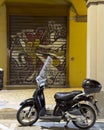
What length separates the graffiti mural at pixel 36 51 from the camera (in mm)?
17344

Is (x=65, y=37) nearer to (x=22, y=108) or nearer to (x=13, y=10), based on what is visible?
(x=13, y=10)

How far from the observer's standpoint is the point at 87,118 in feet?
31.0

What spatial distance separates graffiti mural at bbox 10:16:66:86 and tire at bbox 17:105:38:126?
7548mm

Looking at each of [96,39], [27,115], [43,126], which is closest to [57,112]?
[43,126]

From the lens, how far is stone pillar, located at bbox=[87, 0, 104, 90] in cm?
1049

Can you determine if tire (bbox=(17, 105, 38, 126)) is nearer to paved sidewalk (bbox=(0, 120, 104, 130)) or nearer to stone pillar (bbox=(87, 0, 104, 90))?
paved sidewalk (bbox=(0, 120, 104, 130))

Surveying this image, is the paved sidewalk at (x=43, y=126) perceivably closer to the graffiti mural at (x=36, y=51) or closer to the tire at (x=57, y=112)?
the tire at (x=57, y=112)

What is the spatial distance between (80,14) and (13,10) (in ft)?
9.21

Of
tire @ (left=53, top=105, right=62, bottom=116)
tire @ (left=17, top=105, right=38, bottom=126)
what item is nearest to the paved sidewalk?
tire @ (left=17, top=105, right=38, bottom=126)

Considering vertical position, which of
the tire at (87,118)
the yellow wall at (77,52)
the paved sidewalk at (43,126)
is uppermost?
the yellow wall at (77,52)

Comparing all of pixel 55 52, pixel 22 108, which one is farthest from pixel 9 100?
pixel 55 52

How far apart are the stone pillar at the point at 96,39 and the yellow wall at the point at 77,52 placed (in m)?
6.56

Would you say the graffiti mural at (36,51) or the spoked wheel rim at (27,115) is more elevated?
the graffiti mural at (36,51)

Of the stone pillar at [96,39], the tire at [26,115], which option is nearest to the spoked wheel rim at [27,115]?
the tire at [26,115]
